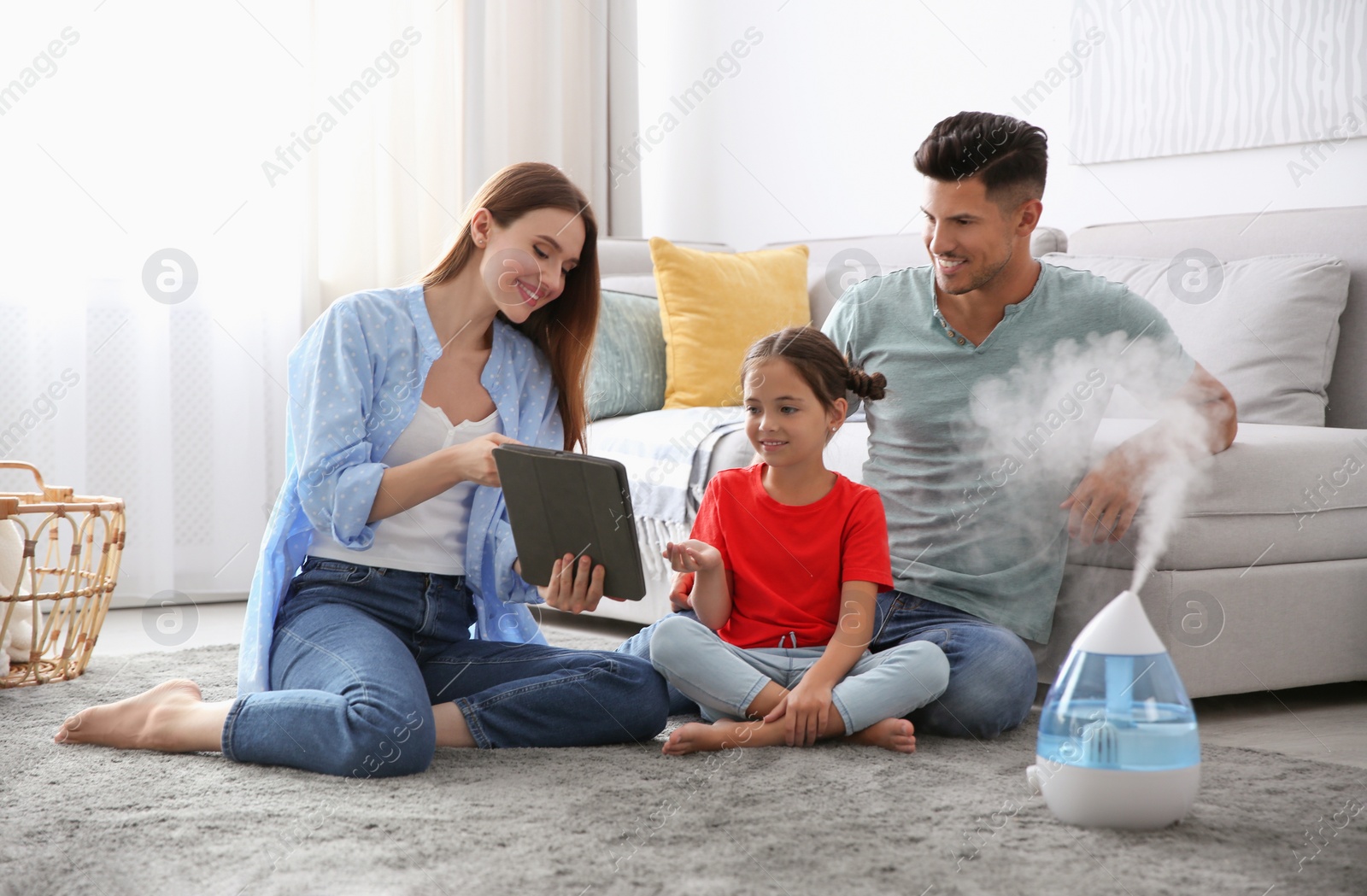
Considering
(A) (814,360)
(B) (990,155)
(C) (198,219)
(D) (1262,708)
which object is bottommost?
(D) (1262,708)

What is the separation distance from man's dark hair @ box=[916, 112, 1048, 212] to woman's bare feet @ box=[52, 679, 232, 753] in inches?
43.8

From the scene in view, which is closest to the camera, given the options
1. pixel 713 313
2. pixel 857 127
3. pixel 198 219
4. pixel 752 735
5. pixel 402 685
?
pixel 402 685

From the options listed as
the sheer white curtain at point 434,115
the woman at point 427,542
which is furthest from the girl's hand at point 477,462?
the sheer white curtain at point 434,115

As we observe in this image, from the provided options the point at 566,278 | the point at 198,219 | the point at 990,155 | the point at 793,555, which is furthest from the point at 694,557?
the point at 198,219

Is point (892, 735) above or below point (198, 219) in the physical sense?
below

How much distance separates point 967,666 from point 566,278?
72 cm

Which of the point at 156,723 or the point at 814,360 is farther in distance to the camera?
the point at 814,360

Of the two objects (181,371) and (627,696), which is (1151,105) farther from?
(181,371)

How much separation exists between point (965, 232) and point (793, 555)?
0.48 meters

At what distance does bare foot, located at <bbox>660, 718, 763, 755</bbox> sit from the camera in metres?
1.50

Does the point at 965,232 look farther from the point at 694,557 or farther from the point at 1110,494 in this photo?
the point at 694,557

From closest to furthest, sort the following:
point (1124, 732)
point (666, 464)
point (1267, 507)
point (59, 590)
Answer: point (1124, 732) → point (1267, 507) → point (59, 590) → point (666, 464)

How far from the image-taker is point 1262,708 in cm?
185

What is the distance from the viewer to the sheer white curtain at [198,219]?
8.93ft
